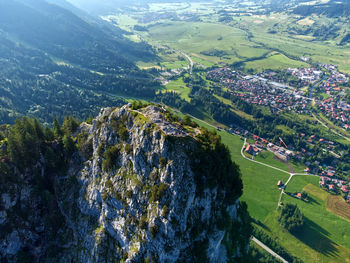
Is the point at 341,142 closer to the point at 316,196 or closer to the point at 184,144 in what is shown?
the point at 316,196

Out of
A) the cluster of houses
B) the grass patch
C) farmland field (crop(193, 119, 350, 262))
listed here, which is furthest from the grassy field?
→ the grass patch

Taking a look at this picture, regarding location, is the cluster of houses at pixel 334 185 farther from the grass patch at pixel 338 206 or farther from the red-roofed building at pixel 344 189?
the grass patch at pixel 338 206

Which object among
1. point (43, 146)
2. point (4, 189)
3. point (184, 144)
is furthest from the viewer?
point (43, 146)

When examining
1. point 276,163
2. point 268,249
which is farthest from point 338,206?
point 268,249

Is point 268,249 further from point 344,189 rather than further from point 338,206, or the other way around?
point 344,189

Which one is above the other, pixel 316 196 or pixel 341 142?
pixel 341 142

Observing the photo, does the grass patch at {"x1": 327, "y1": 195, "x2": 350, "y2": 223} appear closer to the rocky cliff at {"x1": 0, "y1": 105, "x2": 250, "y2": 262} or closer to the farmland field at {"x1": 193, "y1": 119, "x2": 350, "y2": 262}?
the farmland field at {"x1": 193, "y1": 119, "x2": 350, "y2": 262}

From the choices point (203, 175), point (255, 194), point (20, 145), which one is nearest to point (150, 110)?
point (203, 175)

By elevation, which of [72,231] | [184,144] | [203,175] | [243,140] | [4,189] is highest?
[184,144]

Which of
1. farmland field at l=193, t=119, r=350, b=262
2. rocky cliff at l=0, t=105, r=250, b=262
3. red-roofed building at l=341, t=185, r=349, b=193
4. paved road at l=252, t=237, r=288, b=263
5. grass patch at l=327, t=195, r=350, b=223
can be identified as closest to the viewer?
rocky cliff at l=0, t=105, r=250, b=262
